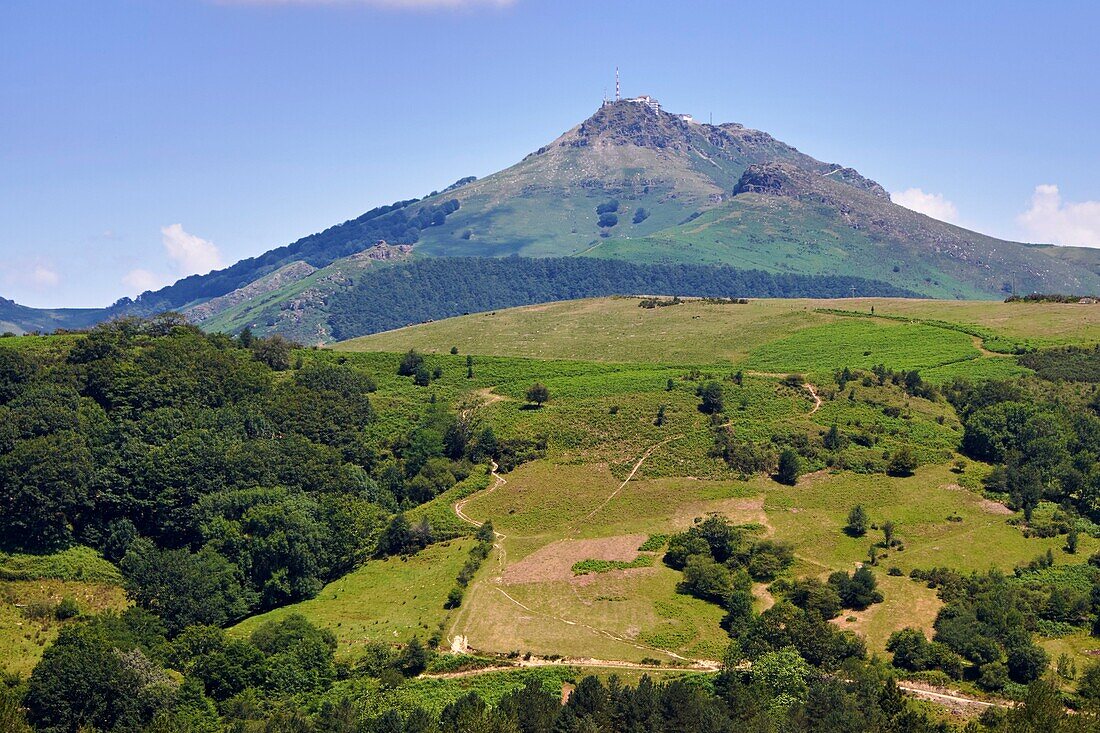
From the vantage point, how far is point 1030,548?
95.6m

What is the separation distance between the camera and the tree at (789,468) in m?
109

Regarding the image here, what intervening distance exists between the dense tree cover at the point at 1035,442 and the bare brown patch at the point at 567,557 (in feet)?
132

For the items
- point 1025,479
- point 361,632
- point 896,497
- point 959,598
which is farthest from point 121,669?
point 1025,479

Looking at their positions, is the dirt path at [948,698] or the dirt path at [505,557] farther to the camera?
the dirt path at [505,557]

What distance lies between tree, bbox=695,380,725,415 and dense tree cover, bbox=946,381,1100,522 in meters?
28.6

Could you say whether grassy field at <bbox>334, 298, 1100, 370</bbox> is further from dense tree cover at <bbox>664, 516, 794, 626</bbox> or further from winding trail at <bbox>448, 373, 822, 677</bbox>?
dense tree cover at <bbox>664, 516, 794, 626</bbox>

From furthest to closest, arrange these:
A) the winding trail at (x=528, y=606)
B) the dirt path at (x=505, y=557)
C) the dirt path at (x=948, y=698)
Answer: the dirt path at (x=505, y=557)
the winding trail at (x=528, y=606)
the dirt path at (x=948, y=698)

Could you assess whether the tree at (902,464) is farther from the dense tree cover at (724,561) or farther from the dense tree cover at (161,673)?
the dense tree cover at (161,673)

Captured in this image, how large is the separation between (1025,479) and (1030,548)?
12.9m

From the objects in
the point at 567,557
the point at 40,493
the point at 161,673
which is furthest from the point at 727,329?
the point at 161,673

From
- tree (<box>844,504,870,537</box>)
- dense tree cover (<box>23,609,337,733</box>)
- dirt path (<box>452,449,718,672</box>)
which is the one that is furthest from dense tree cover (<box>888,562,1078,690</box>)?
dense tree cover (<box>23,609,337,733</box>)

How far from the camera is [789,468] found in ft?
359

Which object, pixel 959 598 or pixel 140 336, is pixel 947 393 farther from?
pixel 140 336

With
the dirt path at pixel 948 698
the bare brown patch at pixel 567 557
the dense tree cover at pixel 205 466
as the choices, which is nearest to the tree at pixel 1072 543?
the dirt path at pixel 948 698
